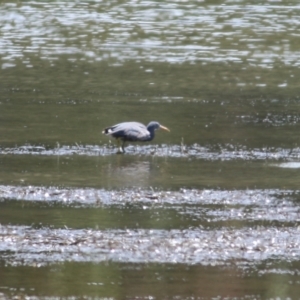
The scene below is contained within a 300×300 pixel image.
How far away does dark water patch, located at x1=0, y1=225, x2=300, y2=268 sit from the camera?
8070 mm

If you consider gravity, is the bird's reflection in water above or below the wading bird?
above

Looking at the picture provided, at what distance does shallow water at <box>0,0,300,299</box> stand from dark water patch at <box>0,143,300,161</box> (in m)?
0.03

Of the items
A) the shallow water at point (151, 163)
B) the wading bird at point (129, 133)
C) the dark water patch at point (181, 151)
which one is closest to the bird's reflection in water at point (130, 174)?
the shallow water at point (151, 163)

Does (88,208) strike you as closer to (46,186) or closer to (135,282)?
(46,186)

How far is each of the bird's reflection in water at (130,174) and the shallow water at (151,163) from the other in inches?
1.0

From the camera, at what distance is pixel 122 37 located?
28.3 m

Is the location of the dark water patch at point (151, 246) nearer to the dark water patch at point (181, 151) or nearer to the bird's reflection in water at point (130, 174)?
the bird's reflection in water at point (130, 174)

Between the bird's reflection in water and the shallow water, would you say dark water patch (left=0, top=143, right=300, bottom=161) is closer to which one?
the shallow water

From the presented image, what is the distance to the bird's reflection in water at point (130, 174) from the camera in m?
11.6

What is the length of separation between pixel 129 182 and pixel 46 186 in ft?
3.59

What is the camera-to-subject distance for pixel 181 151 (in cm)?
1403

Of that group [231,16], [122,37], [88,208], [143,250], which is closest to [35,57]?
[122,37]

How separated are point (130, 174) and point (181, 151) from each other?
6.18 ft

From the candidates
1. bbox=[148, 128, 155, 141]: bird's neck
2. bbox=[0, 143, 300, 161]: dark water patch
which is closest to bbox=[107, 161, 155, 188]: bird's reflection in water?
bbox=[0, 143, 300, 161]: dark water patch
